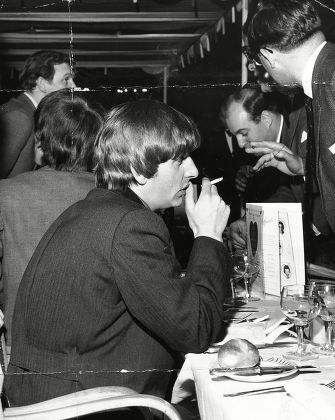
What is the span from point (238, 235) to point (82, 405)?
163 centimetres

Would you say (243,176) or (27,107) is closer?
(27,107)

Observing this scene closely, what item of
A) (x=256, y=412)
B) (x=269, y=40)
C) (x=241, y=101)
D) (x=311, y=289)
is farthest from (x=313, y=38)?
(x=256, y=412)

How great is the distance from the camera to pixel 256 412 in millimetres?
1214

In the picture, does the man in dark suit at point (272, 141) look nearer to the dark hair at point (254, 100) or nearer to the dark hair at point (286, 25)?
the dark hair at point (254, 100)

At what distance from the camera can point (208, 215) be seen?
1712 millimetres

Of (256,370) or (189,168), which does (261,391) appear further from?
(189,168)

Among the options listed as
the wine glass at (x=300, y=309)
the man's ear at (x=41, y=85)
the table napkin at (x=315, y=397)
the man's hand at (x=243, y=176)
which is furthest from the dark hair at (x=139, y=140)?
the man's hand at (x=243, y=176)

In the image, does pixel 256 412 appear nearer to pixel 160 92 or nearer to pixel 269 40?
pixel 269 40

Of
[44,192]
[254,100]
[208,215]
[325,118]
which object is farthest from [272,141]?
[208,215]

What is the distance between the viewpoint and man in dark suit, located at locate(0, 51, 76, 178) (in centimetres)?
304

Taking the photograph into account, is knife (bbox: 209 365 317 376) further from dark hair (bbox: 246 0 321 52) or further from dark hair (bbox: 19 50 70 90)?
dark hair (bbox: 19 50 70 90)

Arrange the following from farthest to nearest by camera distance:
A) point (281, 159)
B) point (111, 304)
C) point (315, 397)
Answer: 1. point (281, 159)
2. point (111, 304)
3. point (315, 397)

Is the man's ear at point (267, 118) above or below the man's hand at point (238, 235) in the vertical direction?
above

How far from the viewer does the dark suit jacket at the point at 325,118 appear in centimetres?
275
